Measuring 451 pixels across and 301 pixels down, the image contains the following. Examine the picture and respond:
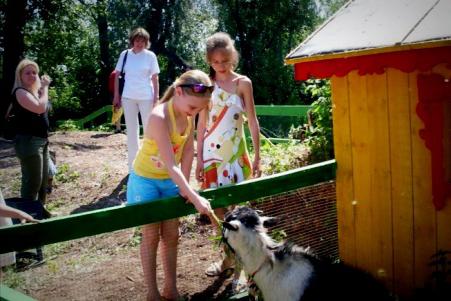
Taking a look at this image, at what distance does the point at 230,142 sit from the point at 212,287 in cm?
121

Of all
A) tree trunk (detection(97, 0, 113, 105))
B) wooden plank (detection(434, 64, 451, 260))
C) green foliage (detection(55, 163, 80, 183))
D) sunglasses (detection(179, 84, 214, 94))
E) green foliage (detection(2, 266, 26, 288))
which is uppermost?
tree trunk (detection(97, 0, 113, 105))

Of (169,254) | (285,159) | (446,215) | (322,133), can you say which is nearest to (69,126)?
(285,159)

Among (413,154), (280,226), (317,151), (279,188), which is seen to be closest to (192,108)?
(279,188)

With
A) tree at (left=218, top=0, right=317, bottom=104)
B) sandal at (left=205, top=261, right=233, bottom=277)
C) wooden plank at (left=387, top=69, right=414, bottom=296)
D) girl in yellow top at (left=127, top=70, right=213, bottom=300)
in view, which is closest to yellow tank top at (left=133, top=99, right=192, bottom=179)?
girl in yellow top at (left=127, top=70, right=213, bottom=300)

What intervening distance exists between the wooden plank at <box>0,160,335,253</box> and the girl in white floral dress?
640 mm

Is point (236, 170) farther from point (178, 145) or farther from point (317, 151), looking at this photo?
point (317, 151)

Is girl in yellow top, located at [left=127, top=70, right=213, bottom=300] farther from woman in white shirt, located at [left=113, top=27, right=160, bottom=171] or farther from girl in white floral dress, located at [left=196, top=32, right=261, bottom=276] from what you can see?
woman in white shirt, located at [left=113, top=27, right=160, bottom=171]

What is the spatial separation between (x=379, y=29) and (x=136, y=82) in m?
4.11

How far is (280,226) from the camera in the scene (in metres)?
3.56

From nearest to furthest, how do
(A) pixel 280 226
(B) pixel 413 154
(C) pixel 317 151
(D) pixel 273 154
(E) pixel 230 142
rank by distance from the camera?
(B) pixel 413 154 < (A) pixel 280 226 < (E) pixel 230 142 < (C) pixel 317 151 < (D) pixel 273 154

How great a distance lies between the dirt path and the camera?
3576 mm

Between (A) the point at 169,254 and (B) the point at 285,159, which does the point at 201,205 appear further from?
(B) the point at 285,159

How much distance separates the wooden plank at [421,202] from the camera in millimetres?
3080

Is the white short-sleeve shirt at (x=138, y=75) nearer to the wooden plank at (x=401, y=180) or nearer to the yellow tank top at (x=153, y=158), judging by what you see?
the yellow tank top at (x=153, y=158)
